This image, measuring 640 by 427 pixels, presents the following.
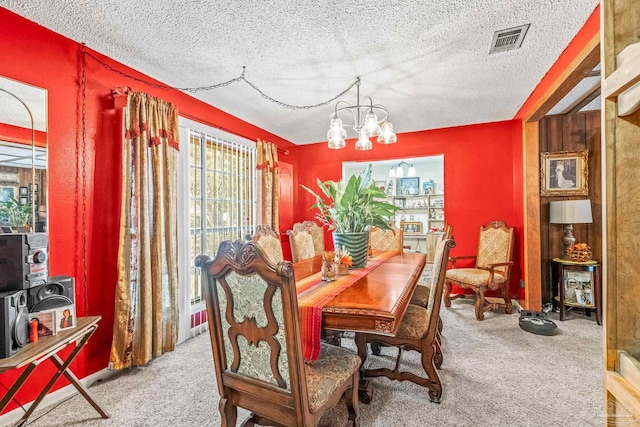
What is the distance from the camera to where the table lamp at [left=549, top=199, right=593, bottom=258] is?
10.7ft

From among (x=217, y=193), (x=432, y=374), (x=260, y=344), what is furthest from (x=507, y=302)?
(x=217, y=193)

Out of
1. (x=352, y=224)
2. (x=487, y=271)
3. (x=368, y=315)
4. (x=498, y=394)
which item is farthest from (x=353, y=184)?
(x=487, y=271)

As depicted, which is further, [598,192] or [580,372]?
[598,192]

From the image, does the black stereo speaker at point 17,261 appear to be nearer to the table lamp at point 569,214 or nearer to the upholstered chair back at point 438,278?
the upholstered chair back at point 438,278

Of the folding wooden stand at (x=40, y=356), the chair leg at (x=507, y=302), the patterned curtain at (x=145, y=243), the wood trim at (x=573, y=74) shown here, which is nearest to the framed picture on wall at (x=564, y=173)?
the wood trim at (x=573, y=74)

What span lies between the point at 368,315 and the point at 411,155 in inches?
143

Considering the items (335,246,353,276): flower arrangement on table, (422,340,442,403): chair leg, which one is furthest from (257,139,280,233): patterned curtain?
(422,340,442,403): chair leg

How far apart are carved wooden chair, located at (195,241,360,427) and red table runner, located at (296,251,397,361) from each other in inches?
5.4

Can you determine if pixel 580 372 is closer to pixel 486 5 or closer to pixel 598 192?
pixel 598 192

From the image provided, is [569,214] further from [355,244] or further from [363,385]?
[363,385]

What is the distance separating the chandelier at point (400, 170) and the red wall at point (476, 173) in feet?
7.92

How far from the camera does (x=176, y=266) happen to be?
2.67 metres

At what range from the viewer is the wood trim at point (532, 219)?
3.53m

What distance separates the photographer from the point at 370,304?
141cm
